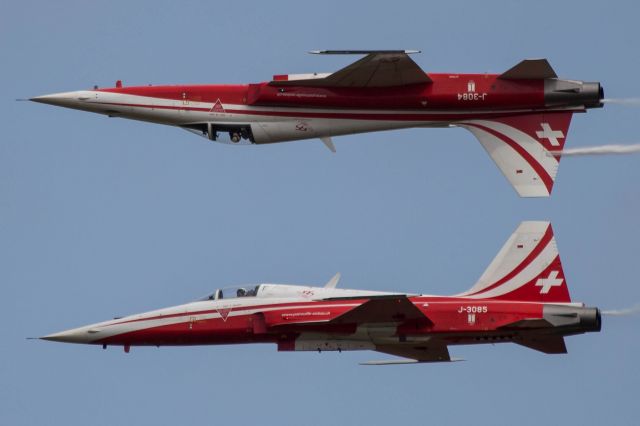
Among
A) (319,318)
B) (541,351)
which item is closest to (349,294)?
(319,318)

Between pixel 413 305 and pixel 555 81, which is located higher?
pixel 555 81

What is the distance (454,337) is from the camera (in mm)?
49906

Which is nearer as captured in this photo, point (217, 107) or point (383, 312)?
point (383, 312)

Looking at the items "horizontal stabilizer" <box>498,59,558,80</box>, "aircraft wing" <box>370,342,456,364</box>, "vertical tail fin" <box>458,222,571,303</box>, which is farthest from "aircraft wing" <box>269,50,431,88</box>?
"aircraft wing" <box>370,342,456,364</box>

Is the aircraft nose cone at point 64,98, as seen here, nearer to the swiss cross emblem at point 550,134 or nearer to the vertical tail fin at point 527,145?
the vertical tail fin at point 527,145

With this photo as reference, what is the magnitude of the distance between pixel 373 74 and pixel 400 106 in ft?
3.41

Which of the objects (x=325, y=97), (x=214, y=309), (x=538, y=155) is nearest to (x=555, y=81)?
(x=538, y=155)

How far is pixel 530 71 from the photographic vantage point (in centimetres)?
5025

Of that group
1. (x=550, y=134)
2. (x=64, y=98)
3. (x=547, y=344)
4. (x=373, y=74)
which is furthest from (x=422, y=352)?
(x=64, y=98)

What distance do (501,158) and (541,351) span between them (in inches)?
168

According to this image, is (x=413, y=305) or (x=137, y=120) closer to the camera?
(x=413, y=305)

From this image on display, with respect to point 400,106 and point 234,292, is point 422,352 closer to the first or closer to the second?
Result: point 234,292

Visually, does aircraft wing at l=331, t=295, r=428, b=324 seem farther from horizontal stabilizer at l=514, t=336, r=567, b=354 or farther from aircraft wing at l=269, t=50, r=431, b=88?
aircraft wing at l=269, t=50, r=431, b=88

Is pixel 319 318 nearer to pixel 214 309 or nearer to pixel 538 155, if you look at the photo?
pixel 214 309
